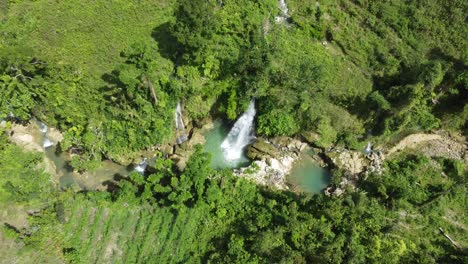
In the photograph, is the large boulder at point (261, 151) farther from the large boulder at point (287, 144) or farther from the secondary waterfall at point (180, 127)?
the secondary waterfall at point (180, 127)

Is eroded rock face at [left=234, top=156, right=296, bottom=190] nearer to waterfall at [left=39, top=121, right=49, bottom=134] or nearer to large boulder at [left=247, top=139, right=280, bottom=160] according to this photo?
large boulder at [left=247, top=139, right=280, bottom=160]

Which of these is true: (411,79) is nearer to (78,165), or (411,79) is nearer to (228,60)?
(228,60)

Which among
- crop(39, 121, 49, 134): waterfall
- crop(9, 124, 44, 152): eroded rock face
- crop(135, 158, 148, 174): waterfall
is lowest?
crop(9, 124, 44, 152): eroded rock face

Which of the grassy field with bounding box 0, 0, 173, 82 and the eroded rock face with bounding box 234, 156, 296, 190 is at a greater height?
the grassy field with bounding box 0, 0, 173, 82

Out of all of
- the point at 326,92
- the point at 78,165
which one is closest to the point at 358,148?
the point at 326,92

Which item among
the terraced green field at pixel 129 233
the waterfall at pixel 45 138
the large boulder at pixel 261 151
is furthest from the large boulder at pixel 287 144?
the waterfall at pixel 45 138

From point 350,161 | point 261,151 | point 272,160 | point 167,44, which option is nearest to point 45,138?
point 167,44

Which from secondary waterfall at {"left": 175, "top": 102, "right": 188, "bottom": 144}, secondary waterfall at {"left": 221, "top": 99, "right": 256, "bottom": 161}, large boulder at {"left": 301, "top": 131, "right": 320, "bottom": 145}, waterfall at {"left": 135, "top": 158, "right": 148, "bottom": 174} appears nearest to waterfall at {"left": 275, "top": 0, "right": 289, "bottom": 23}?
secondary waterfall at {"left": 221, "top": 99, "right": 256, "bottom": 161}
